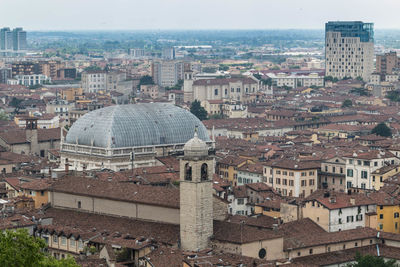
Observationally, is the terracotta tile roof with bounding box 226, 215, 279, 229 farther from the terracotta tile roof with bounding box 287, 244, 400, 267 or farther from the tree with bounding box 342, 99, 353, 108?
the tree with bounding box 342, 99, 353, 108

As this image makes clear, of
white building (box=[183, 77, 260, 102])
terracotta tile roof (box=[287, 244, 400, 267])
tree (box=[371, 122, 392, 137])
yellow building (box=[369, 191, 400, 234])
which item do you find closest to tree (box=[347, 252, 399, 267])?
terracotta tile roof (box=[287, 244, 400, 267])

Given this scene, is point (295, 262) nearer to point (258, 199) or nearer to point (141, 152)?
point (258, 199)

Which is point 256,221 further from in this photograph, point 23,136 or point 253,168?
point 23,136

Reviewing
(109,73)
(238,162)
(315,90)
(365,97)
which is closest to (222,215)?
(238,162)

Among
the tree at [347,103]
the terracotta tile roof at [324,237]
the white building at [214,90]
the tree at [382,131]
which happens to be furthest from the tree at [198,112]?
the terracotta tile roof at [324,237]

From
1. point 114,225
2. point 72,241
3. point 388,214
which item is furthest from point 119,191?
point 388,214

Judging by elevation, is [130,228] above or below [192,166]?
below
